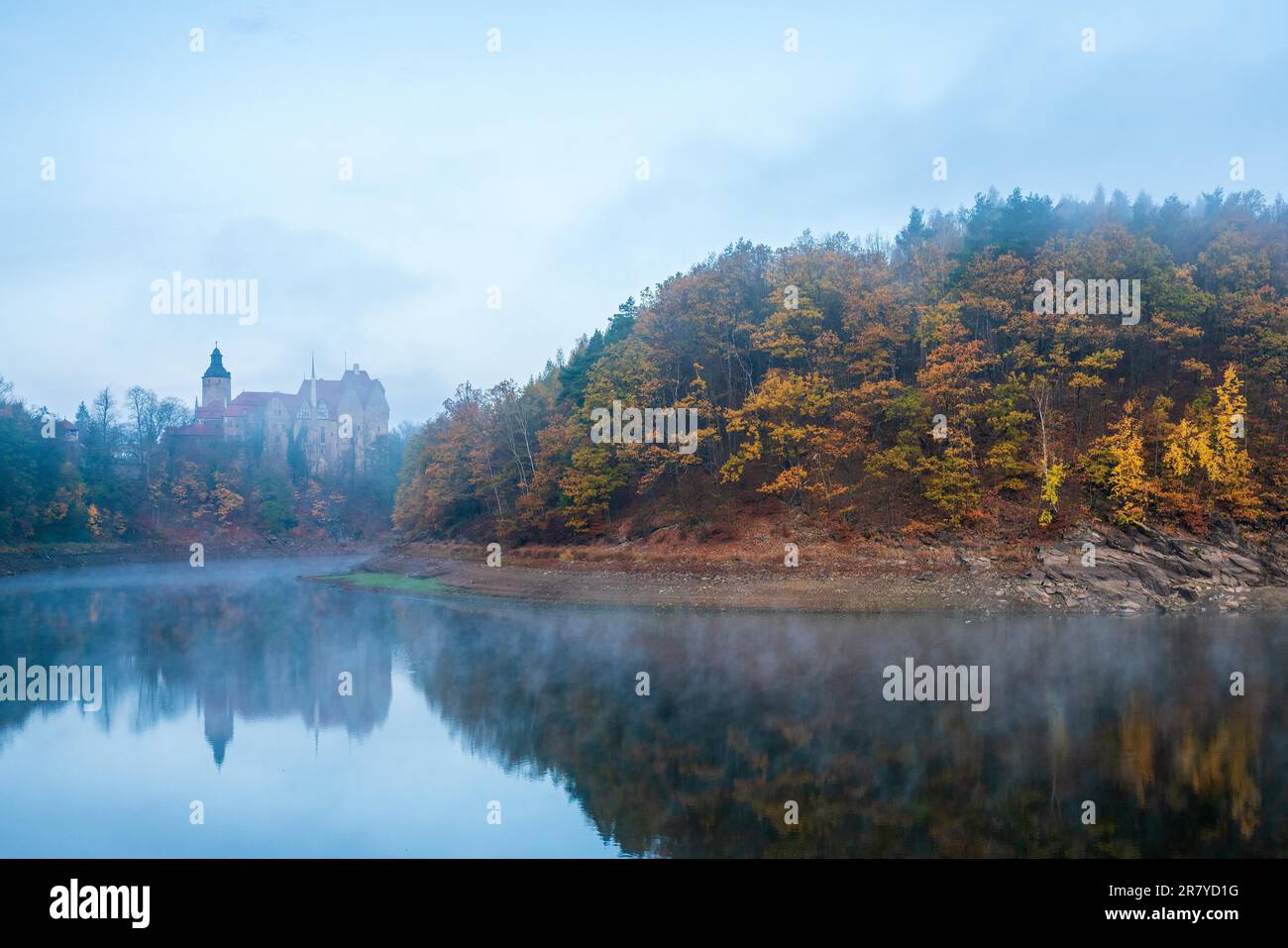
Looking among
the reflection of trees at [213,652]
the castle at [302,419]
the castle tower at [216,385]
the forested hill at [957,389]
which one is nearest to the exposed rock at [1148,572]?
the forested hill at [957,389]

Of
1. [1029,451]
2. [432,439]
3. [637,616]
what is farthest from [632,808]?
[432,439]

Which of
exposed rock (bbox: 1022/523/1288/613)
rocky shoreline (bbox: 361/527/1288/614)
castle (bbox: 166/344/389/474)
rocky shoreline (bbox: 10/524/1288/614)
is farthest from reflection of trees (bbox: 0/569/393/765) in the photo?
castle (bbox: 166/344/389/474)

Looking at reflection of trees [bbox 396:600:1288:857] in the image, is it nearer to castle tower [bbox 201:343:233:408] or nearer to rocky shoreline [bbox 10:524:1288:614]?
rocky shoreline [bbox 10:524:1288:614]

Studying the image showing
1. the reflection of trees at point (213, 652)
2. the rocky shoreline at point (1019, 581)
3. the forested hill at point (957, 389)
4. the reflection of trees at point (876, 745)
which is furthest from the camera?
the forested hill at point (957, 389)

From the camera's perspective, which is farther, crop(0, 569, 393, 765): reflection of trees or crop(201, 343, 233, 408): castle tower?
crop(201, 343, 233, 408): castle tower

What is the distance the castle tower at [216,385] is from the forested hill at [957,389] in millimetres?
68186

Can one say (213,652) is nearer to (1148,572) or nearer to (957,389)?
(957,389)

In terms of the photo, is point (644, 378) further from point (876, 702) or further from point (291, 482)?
point (291, 482)

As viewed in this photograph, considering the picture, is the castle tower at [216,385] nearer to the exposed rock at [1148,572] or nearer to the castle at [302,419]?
the castle at [302,419]

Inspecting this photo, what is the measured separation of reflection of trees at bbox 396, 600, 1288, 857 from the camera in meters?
12.5

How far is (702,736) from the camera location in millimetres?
18203

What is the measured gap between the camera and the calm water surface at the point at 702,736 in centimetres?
1298

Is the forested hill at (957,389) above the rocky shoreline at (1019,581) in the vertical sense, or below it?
above
